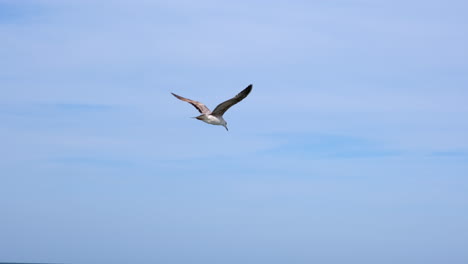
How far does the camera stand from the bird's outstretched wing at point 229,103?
41781 millimetres

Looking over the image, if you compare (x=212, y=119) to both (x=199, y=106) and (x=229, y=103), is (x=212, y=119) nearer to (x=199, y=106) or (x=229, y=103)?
(x=229, y=103)

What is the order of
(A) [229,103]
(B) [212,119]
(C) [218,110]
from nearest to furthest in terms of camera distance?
(A) [229,103], (C) [218,110], (B) [212,119]

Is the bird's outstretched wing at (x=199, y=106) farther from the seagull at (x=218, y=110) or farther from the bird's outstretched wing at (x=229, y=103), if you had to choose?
the bird's outstretched wing at (x=229, y=103)

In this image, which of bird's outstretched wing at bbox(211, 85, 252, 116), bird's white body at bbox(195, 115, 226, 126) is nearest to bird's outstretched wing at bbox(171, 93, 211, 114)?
bird's white body at bbox(195, 115, 226, 126)

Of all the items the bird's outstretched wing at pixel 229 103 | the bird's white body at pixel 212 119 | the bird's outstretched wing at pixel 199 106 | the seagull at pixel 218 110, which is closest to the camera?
the bird's outstretched wing at pixel 229 103

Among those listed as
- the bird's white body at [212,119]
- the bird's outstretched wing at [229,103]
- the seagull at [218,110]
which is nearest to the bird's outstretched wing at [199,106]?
the seagull at [218,110]

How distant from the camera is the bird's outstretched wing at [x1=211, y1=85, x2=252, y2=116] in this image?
41.8m

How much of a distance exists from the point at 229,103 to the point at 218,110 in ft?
3.35

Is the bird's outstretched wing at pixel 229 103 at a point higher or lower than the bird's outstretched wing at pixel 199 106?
lower

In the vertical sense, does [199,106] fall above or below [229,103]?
above

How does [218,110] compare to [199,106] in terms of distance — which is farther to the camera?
[199,106]

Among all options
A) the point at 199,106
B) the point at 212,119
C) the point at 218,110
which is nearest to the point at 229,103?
the point at 218,110

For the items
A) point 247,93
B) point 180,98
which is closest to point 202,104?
point 180,98

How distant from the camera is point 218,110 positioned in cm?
4422
